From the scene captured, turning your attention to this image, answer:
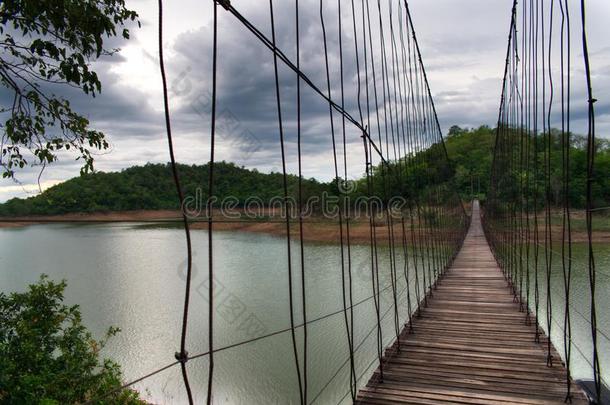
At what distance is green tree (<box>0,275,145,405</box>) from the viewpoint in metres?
2.51

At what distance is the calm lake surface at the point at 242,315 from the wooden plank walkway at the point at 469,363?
0.61ft

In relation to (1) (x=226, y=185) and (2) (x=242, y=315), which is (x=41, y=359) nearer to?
(2) (x=242, y=315)

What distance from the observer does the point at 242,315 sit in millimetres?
7273

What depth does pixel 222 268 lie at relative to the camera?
38.2 ft

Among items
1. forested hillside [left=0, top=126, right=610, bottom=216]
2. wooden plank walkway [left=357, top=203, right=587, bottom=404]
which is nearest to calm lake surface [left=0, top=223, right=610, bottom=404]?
wooden plank walkway [left=357, top=203, right=587, bottom=404]

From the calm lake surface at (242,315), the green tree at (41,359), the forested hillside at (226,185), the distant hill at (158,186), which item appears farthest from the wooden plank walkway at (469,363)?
the distant hill at (158,186)

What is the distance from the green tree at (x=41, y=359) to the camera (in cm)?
251

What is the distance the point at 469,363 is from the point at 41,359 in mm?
2681

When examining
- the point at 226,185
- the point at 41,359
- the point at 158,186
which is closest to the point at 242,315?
the point at 158,186

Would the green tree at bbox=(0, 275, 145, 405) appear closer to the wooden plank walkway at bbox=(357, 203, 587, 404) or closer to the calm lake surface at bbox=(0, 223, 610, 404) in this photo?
the calm lake surface at bbox=(0, 223, 610, 404)

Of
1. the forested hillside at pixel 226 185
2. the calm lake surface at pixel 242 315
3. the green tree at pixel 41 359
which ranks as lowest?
the calm lake surface at pixel 242 315

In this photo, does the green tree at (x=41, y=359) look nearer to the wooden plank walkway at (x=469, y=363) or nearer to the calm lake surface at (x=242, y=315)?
the calm lake surface at (x=242, y=315)

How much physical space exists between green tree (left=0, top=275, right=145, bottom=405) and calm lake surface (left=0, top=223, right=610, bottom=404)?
90 centimetres

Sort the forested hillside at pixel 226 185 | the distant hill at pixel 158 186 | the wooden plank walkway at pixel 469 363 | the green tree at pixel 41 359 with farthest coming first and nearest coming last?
the distant hill at pixel 158 186 < the forested hillside at pixel 226 185 < the green tree at pixel 41 359 < the wooden plank walkway at pixel 469 363
